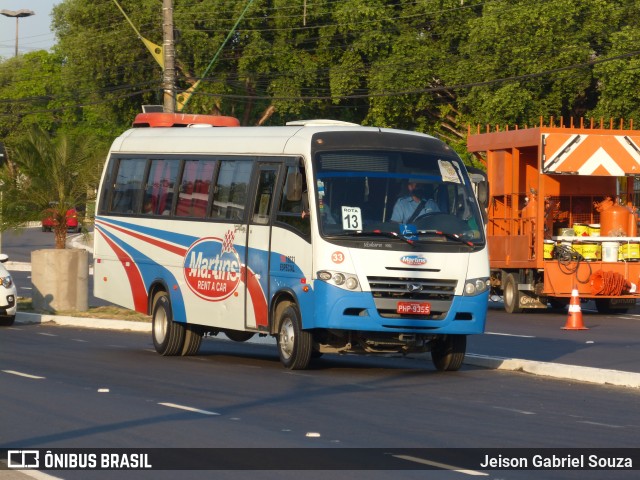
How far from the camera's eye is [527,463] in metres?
10.1

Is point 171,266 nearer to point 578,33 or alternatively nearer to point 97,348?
point 97,348

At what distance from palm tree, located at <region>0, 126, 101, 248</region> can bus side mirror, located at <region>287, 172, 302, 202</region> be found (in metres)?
14.1

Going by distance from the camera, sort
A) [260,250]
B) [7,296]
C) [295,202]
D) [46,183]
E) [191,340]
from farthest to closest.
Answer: [46,183] → [7,296] → [191,340] → [260,250] → [295,202]

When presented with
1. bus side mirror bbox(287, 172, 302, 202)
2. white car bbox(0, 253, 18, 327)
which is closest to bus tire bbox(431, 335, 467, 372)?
bus side mirror bbox(287, 172, 302, 202)

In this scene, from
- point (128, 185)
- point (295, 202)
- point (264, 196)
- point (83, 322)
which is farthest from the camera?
point (83, 322)

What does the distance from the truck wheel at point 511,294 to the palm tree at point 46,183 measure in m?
8.98

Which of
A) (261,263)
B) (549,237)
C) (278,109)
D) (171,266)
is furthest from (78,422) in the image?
(278,109)

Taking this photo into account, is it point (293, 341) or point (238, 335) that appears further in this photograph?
point (238, 335)

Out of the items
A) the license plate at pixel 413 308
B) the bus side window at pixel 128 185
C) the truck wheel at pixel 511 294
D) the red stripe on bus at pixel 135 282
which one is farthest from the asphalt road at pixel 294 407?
the truck wheel at pixel 511 294

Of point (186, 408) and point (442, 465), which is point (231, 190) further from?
point (442, 465)

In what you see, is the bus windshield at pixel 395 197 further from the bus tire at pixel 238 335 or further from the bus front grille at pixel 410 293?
the bus tire at pixel 238 335

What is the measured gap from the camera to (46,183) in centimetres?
2995

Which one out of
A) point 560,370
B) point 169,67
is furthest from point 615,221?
point 560,370

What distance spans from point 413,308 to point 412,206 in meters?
1.28
